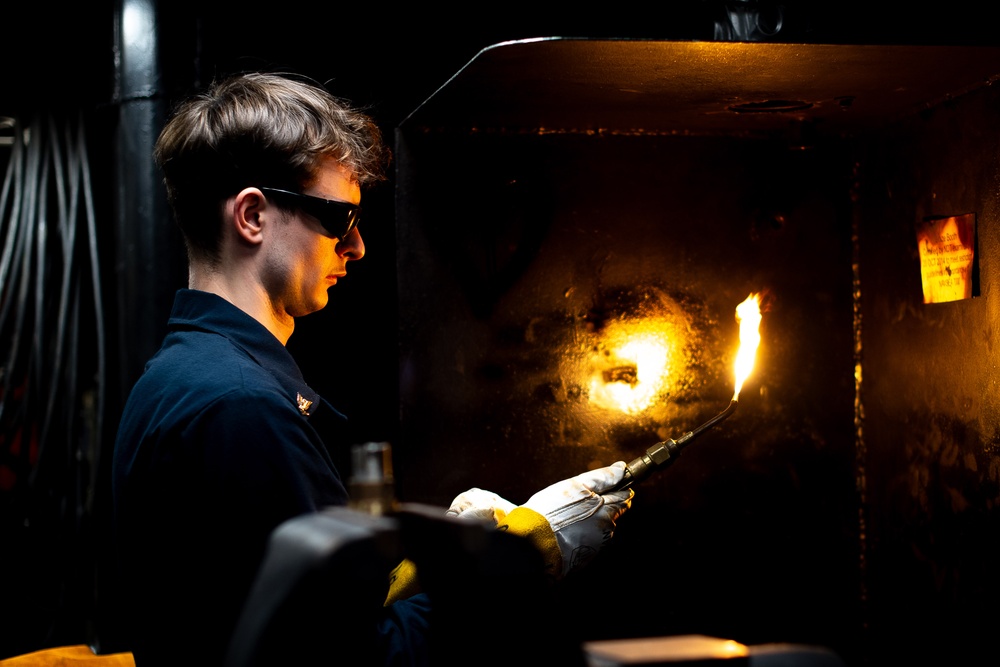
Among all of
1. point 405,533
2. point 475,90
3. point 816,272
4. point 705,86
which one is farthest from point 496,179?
point 405,533

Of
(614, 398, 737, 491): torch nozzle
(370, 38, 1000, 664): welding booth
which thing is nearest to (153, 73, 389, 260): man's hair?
(370, 38, 1000, 664): welding booth

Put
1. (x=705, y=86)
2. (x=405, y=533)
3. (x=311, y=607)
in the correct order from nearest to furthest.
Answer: (x=311, y=607) < (x=405, y=533) < (x=705, y=86)

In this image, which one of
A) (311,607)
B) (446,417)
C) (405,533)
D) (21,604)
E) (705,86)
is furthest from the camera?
(21,604)

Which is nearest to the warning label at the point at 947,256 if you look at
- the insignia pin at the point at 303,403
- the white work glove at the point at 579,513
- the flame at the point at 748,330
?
the flame at the point at 748,330

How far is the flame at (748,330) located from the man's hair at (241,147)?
1295mm

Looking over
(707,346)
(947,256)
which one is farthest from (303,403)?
(947,256)

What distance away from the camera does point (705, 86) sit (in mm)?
2184

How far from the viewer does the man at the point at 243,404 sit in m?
1.51

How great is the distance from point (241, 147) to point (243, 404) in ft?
2.01

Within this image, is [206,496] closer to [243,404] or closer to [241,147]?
[243,404]

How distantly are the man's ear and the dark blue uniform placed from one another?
0.29m

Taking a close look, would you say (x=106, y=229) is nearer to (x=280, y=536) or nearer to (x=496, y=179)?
(x=496, y=179)

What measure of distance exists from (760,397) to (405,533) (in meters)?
1.80

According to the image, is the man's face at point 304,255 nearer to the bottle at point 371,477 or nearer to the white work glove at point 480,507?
the white work glove at point 480,507
